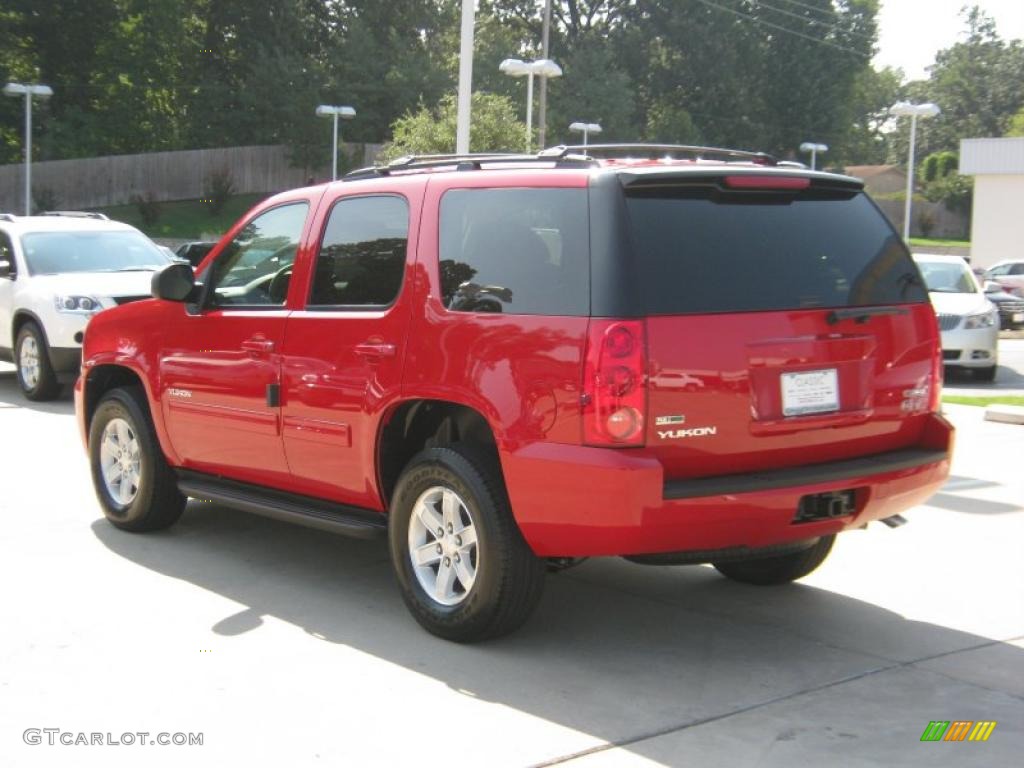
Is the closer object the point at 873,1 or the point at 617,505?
the point at 617,505

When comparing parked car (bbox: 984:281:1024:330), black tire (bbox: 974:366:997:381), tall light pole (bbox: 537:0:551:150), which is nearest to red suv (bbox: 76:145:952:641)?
black tire (bbox: 974:366:997:381)

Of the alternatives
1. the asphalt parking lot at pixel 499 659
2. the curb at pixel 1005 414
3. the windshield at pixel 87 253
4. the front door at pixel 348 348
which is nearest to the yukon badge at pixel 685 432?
the asphalt parking lot at pixel 499 659

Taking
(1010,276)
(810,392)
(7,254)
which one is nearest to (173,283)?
(810,392)

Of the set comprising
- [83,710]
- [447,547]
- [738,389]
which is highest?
[738,389]

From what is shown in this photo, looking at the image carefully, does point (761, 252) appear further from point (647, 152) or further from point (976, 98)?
point (976, 98)

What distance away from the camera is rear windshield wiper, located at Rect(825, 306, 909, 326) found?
17.0ft

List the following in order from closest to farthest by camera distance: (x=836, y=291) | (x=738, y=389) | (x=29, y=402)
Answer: (x=738, y=389) → (x=836, y=291) → (x=29, y=402)

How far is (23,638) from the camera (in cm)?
540

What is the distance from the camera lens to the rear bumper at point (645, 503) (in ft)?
15.4

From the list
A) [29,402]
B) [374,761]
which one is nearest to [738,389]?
[374,761]

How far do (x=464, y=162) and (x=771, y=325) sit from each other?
1607 mm

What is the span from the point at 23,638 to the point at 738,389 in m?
3.07

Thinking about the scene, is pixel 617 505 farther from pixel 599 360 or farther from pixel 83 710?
pixel 83 710

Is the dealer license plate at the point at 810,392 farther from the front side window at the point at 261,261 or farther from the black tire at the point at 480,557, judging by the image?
the front side window at the point at 261,261
